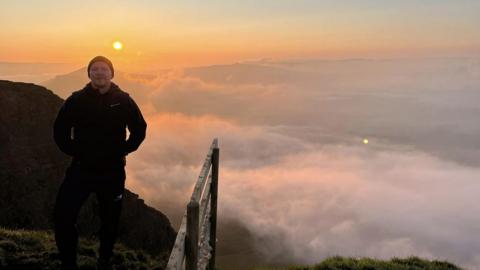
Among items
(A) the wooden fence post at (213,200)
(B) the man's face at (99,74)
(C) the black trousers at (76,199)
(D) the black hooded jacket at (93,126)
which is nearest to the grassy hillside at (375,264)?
(A) the wooden fence post at (213,200)

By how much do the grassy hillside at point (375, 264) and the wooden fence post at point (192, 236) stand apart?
5.35m

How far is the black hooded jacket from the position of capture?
530 centimetres

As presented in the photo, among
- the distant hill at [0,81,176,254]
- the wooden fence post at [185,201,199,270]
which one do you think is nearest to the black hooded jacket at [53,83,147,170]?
the wooden fence post at [185,201,199,270]

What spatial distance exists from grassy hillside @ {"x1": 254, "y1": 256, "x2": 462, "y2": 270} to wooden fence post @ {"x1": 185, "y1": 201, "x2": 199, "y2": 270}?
535 cm

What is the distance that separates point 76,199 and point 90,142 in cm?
75

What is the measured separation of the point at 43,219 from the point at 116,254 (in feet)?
30.9

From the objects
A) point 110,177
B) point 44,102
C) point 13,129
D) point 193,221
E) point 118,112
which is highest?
point 44,102

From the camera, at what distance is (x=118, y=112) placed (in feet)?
18.0

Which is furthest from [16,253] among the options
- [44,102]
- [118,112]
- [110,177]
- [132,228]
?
[44,102]

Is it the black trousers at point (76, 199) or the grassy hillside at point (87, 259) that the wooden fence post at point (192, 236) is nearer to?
the black trousers at point (76, 199)

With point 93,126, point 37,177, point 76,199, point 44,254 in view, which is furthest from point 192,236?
point 37,177

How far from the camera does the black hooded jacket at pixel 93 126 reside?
5.30 m

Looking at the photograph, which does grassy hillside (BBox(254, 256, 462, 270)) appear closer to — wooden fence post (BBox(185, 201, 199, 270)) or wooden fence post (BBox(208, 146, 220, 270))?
wooden fence post (BBox(208, 146, 220, 270))

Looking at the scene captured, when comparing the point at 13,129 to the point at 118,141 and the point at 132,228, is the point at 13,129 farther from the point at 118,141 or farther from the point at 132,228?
the point at 118,141
